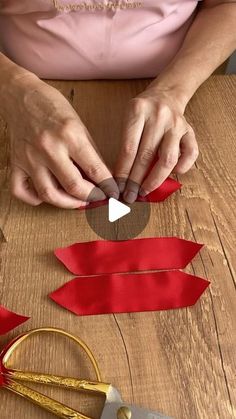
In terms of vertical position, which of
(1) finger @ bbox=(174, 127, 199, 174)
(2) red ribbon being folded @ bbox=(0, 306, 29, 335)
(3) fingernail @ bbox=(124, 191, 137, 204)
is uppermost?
(1) finger @ bbox=(174, 127, 199, 174)

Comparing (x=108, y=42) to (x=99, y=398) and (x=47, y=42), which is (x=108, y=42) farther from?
(x=99, y=398)

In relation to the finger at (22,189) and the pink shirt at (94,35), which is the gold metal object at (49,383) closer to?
the finger at (22,189)

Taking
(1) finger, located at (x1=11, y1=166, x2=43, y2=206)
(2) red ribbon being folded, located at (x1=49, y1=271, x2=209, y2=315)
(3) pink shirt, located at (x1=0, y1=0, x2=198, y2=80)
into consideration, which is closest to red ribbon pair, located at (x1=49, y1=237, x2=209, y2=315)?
(2) red ribbon being folded, located at (x1=49, y1=271, x2=209, y2=315)

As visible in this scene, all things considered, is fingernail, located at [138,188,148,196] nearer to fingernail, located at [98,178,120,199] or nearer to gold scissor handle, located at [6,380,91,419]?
fingernail, located at [98,178,120,199]

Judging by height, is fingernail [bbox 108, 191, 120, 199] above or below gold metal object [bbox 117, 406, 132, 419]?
above

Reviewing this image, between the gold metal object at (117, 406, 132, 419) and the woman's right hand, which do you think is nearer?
the gold metal object at (117, 406, 132, 419)

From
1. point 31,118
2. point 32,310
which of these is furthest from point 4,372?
point 31,118
